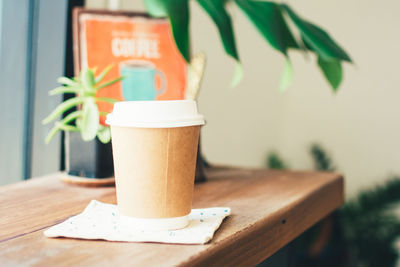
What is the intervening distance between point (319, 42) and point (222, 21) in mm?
194

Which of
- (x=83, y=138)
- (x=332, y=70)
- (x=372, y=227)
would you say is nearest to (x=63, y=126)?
(x=83, y=138)

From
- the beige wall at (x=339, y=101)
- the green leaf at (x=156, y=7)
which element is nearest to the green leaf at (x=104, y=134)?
the green leaf at (x=156, y=7)

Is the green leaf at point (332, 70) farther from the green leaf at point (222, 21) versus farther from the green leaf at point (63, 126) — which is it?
the green leaf at point (63, 126)

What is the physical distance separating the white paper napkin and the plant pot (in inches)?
8.7

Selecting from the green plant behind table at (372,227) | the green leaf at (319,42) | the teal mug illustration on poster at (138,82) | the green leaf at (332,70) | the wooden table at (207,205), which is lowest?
the green plant behind table at (372,227)

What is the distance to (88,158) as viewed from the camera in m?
0.81

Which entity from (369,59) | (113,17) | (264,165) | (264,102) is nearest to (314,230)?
(264,165)

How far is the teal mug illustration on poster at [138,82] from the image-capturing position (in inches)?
36.7

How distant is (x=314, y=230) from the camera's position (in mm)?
1710

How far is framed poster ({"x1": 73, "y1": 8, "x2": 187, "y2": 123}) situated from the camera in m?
0.93

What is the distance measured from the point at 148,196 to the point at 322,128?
1992 mm

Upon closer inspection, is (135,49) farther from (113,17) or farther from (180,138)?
(180,138)

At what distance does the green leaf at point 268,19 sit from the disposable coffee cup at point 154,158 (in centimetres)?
33

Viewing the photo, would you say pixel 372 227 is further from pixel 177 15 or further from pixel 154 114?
pixel 154 114
